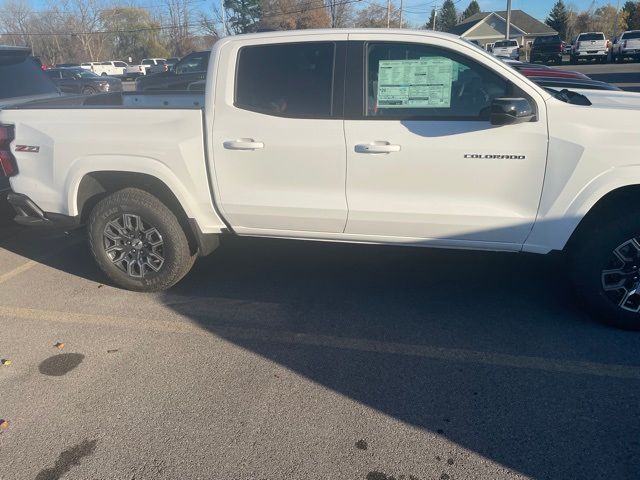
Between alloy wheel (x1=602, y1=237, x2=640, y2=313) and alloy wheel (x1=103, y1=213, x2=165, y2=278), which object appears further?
alloy wheel (x1=103, y1=213, x2=165, y2=278)

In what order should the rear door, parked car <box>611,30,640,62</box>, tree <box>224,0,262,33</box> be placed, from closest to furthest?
the rear door, parked car <box>611,30,640,62</box>, tree <box>224,0,262,33</box>

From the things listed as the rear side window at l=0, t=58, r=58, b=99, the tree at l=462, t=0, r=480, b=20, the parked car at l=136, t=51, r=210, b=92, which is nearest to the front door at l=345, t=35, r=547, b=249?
the rear side window at l=0, t=58, r=58, b=99

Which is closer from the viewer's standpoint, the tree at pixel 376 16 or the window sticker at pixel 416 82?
the window sticker at pixel 416 82

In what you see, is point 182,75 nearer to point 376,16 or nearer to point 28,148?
point 28,148

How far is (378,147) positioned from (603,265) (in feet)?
5.60

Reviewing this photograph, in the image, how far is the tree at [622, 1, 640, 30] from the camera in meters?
58.2

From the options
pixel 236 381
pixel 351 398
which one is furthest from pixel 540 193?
pixel 236 381

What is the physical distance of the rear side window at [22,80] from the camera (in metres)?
6.54

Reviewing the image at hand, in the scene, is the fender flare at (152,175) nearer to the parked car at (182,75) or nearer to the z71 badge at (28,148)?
the z71 badge at (28,148)

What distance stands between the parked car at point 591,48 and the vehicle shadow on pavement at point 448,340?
36600mm

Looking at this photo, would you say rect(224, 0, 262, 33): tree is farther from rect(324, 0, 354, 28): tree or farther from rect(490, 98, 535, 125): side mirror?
rect(490, 98, 535, 125): side mirror

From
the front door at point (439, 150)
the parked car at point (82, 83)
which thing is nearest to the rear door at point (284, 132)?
the front door at point (439, 150)

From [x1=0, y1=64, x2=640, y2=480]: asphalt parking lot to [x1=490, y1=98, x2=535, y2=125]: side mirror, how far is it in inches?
43.1

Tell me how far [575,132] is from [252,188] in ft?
7.33
